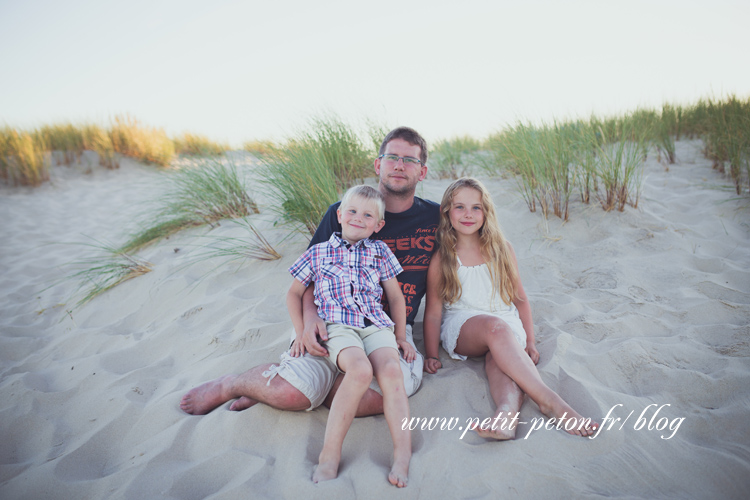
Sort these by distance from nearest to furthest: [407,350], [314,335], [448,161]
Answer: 1. [314,335]
2. [407,350]
3. [448,161]

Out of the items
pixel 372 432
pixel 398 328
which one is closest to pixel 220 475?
pixel 372 432

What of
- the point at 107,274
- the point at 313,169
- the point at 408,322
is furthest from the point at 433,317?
the point at 107,274

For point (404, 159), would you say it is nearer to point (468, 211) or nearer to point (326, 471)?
point (468, 211)

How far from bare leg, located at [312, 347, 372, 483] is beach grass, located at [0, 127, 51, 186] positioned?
7847mm

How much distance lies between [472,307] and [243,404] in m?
1.32

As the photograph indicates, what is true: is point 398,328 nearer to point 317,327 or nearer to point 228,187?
point 317,327

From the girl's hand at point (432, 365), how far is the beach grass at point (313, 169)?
1.53 meters

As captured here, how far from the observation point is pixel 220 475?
1521 mm

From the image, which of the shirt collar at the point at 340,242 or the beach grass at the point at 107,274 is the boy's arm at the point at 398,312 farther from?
the beach grass at the point at 107,274

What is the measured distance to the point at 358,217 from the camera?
2014 millimetres

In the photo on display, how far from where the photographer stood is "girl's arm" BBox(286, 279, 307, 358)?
6.10ft

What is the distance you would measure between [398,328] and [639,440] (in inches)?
43.1

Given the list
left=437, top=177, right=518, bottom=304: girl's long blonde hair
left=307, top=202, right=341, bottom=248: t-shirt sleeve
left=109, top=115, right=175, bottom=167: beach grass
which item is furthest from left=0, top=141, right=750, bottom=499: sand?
left=109, top=115, right=175, bottom=167: beach grass

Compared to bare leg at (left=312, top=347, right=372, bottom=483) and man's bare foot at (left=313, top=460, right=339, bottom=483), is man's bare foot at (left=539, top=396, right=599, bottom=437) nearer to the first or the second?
bare leg at (left=312, top=347, right=372, bottom=483)
